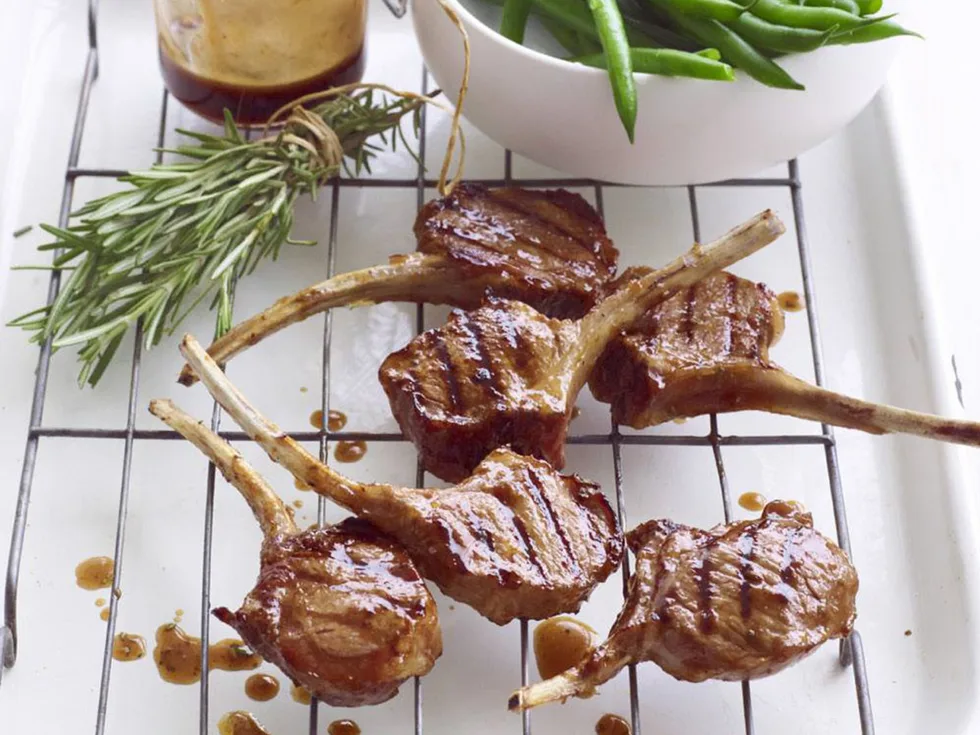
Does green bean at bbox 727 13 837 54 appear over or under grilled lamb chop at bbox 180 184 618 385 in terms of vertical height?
over

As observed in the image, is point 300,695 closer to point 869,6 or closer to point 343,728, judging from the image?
point 343,728

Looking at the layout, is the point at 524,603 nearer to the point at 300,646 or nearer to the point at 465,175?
the point at 300,646

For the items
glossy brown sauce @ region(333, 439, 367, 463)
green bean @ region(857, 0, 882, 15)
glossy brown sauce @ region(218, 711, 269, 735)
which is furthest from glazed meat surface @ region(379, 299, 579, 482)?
green bean @ region(857, 0, 882, 15)

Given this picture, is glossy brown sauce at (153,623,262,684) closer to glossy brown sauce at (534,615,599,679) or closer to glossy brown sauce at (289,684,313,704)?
glossy brown sauce at (289,684,313,704)

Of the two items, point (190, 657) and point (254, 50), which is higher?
point (254, 50)

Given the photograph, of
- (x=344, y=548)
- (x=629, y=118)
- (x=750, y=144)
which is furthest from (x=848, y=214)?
(x=344, y=548)

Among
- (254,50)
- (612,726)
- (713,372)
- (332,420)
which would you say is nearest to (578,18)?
(254,50)

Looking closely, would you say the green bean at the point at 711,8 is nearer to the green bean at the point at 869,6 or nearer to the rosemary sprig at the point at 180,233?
the green bean at the point at 869,6
